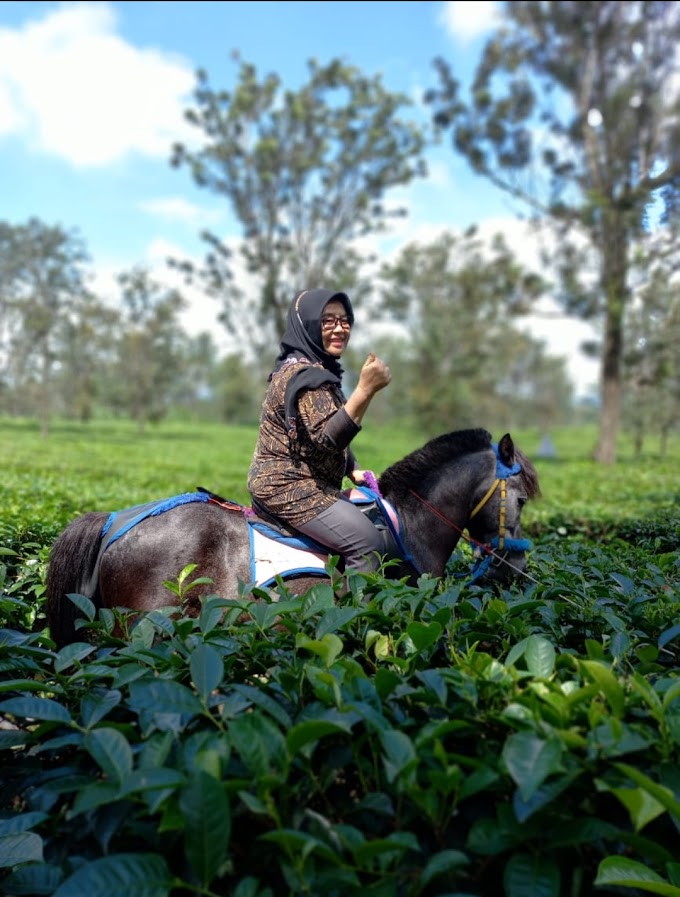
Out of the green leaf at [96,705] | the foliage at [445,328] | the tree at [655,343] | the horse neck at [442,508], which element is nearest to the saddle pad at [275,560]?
the horse neck at [442,508]

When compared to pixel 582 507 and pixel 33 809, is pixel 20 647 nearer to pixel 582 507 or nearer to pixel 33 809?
pixel 33 809

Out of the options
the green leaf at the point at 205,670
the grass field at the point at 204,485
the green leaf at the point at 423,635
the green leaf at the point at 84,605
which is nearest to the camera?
the green leaf at the point at 205,670

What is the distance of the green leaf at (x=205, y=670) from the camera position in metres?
1.52

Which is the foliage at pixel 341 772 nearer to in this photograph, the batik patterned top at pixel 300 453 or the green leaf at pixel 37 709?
the green leaf at pixel 37 709

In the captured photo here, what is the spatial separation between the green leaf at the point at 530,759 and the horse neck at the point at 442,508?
98.7 inches

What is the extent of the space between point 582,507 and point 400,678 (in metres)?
7.88

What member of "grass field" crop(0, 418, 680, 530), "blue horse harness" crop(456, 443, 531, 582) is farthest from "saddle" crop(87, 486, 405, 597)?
"grass field" crop(0, 418, 680, 530)

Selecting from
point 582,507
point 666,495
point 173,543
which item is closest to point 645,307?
point 666,495

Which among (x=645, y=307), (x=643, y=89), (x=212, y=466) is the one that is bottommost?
(x=212, y=466)

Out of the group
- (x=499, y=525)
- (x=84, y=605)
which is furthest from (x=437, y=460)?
(x=84, y=605)

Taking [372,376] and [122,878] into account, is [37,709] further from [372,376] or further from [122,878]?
[372,376]

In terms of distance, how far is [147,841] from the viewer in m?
1.36

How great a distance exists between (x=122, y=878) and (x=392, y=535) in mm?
2624

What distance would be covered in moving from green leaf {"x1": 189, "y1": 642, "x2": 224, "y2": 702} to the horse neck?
2319 mm
